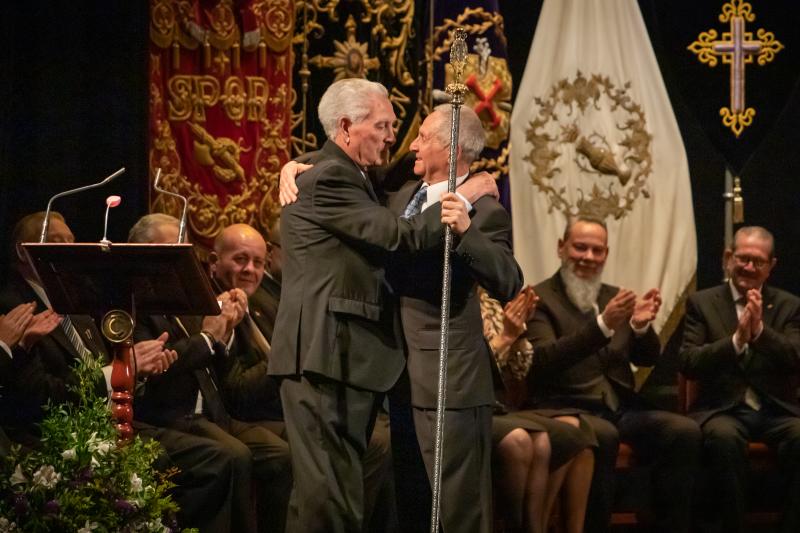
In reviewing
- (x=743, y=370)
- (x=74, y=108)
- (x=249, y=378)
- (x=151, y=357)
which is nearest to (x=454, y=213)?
(x=151, y=357)

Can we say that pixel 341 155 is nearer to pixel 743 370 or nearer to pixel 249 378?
pixel 249 378

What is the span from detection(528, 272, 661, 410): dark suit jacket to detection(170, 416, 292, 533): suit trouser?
129 cm

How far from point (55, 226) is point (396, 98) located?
1936 millimetres

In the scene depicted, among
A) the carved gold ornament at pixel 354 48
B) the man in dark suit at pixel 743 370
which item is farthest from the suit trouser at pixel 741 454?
the carved gold ornament at pixel 354 48

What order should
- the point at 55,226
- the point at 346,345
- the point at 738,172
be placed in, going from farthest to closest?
the point at 738,172
the point at 55,226
the point at 346,345

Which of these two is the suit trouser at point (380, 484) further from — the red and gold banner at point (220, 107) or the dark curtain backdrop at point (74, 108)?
the dark curtain backdrop at point (74, 108)

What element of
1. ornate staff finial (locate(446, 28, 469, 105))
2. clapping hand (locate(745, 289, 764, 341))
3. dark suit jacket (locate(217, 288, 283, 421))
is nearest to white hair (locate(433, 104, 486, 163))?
ornate staff finial (locate(446, 28, 469, 105))

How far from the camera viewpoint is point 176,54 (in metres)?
6.27

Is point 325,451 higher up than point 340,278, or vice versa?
point 340,278

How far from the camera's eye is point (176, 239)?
18.3 feet

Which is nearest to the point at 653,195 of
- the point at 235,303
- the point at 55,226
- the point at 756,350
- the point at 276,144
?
the point at 756,350

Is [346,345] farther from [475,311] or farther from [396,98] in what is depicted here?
[396,98]

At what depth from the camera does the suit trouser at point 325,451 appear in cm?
444

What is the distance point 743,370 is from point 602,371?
0.69m
